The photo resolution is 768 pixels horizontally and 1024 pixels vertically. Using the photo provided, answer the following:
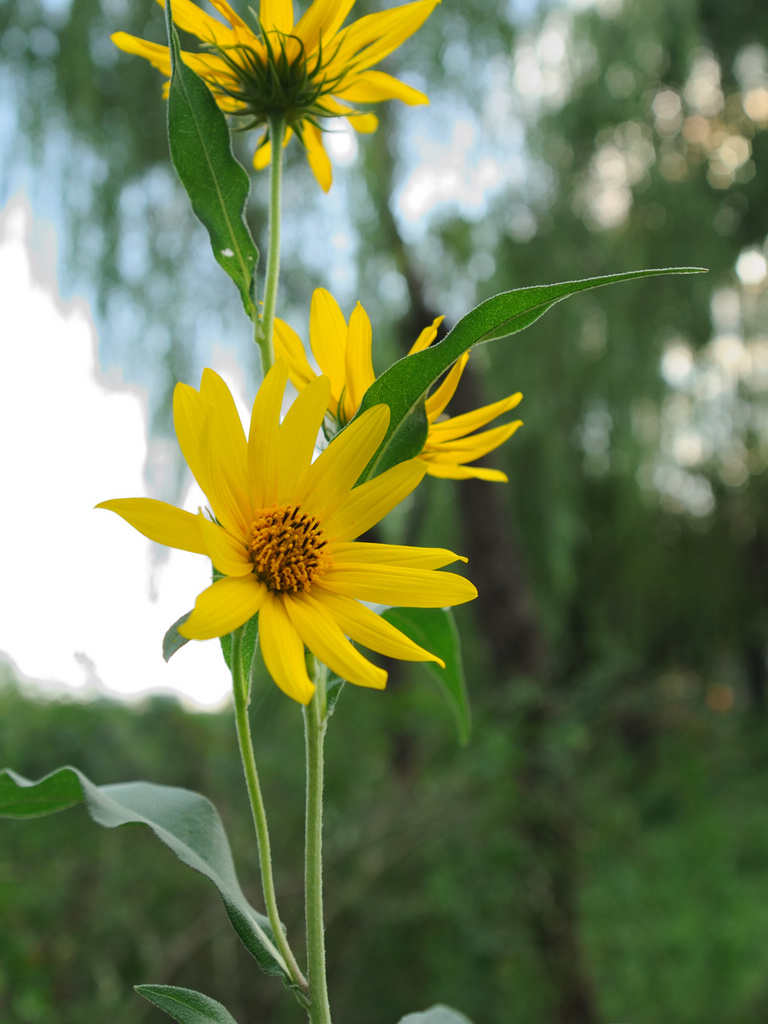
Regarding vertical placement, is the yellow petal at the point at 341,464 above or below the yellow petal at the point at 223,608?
above

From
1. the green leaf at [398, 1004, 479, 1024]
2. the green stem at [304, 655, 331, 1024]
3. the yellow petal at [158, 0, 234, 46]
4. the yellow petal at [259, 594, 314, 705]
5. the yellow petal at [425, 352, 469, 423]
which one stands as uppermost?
the yellow petal at [158, 0, 234, 46]

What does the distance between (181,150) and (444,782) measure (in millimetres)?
1709

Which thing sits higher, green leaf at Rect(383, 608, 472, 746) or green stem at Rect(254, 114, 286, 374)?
green stem at Rect(254, 114, 286, 374)

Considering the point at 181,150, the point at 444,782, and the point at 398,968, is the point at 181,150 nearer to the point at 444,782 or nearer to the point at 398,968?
the point at 444,782

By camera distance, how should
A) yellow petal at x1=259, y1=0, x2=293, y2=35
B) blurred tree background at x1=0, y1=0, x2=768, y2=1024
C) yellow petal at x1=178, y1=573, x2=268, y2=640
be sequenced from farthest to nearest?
blurred tree background at x1=0, y1=0, x2=768, y2=1024 < yellow petal at x1=259, y1=0, x2=293, y2=35 < yellow petal at x1=178, y1=573, x2=268, y2=640

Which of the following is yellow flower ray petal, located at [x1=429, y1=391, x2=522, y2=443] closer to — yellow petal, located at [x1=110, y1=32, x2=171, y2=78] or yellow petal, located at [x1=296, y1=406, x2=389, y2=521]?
yellow petal, located at [x1=296, y1=406, x2=389, y2=521]

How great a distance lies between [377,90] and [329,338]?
131 mm

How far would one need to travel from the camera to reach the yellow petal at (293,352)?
1.12ft

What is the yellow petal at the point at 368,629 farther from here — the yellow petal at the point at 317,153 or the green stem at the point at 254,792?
the yellow petal at the point at 317,153

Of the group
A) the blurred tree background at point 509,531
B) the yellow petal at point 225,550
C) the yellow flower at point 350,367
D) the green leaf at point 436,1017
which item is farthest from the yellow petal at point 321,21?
the blurred tree background at point 509,531

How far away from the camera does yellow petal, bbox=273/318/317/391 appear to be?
0.34 m

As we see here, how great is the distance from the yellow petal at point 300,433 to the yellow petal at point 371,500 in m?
0.02

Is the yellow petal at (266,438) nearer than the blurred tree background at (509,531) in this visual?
Yes

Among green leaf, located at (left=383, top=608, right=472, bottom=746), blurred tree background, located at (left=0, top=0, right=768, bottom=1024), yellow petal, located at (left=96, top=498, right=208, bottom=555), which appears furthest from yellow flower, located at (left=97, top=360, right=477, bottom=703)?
blurred tree background, located at (left=0, top=0, right=768, bottom=1024)
